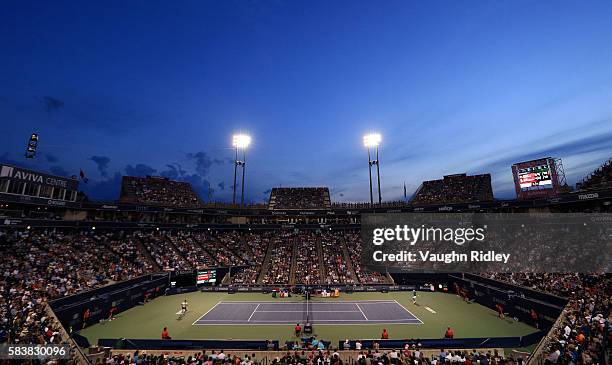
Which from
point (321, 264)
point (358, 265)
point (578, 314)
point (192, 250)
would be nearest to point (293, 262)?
point (321, 264)

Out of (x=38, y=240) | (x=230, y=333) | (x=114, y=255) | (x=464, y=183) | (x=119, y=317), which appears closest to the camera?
(x=230, y=333)

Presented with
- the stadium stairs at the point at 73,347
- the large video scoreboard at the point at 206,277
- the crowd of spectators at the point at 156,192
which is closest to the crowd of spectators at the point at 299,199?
the crowd of spectators at the point at 156,192

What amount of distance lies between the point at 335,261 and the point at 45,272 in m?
33.7

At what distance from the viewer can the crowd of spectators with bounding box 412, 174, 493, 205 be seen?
5434 centimetres

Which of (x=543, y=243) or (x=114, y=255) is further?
(x=114, y=255)

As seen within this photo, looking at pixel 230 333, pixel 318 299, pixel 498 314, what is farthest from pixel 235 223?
pixel 498 314

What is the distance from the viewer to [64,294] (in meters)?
23.4

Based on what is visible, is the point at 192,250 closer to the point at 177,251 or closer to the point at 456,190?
the point at 177,251

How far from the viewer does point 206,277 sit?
3925cm

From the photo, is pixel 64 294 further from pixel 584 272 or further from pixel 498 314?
pixel 584 272

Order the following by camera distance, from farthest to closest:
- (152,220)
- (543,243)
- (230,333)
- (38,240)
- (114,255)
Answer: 1. (152,220)
2. (114,255)
3. (543,243)
4. (38,240)
5. (230,333)

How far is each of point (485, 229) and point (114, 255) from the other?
46157 mm
